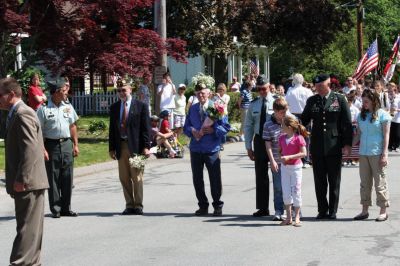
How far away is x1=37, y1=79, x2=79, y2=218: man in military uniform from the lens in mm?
12266

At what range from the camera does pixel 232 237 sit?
1034cm

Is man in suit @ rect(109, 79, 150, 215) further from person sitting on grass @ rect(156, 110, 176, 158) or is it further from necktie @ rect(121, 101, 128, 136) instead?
person sitting on grass @ rect(156, 110, 176, 158)

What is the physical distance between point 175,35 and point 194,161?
24.1 m

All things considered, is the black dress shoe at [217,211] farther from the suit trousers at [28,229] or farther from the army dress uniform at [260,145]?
the suit trousers at [28,229]

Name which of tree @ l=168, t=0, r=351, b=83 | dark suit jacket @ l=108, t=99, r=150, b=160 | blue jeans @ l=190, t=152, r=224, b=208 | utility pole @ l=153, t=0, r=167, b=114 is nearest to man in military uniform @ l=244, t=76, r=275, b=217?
blue jeans @ l=190, t=152, r=224, b=208

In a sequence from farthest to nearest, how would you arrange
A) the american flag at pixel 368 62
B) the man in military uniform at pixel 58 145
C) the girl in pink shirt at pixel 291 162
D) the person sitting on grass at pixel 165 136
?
the american flag at pixel 368 62
the person sitting on grass at pixel 165 136
the man in military uniform at pixel 58 145
the girl in pink shirt at pixel 291 162

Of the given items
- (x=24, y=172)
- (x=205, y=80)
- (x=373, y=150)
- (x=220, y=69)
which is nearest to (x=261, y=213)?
(x=373, y=150)

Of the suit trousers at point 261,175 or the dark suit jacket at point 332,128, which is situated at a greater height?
the dark suit jacket at point 332,128

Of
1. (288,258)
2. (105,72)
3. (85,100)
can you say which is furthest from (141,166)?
(85,100)

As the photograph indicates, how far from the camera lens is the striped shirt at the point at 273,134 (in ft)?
37.9

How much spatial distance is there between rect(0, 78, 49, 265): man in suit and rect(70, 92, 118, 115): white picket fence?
29.9m

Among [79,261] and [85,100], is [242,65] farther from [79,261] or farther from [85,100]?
[79,261]

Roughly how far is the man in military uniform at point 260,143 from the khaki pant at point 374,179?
1.30m

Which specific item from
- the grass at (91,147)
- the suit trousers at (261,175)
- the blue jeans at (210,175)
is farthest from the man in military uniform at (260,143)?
the grass at (91,147)
